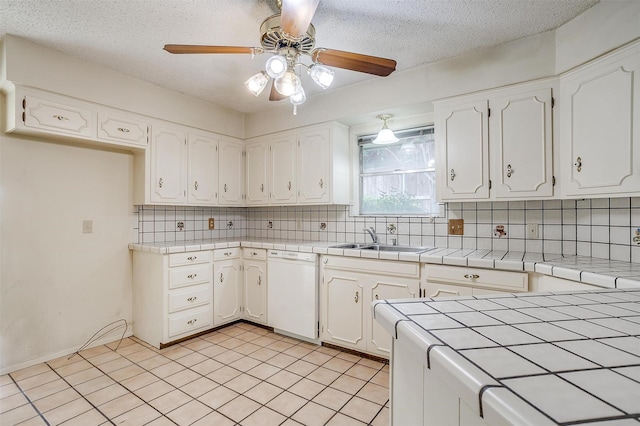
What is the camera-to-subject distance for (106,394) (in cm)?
205

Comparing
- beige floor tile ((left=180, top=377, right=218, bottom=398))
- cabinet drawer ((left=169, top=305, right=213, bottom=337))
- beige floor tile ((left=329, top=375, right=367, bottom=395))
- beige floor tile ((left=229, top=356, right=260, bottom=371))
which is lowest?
beige floor tile ((left=329, top=375, right=367, bottom=395))

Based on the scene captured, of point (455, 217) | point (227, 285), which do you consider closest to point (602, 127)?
point (455, 217)

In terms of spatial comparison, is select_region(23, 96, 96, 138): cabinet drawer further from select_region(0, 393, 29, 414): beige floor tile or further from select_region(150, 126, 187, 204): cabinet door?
select_region(0, 393, 29, 414): beige floor tile

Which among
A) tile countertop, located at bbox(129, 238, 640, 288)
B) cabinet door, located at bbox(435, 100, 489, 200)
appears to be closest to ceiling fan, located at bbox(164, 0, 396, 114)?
cabinet door, located at bbox(435, 100, 489, 200)


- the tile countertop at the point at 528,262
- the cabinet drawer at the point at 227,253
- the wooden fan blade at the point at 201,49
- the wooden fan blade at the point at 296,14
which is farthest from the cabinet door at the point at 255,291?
the wooden fan blade at the point at 296,14

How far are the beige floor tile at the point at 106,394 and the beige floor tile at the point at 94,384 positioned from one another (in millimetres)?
50

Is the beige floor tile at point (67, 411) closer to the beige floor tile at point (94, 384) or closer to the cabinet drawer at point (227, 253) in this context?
the beige floor tile at point (94, 384)

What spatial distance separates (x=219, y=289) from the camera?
3178 millimetres

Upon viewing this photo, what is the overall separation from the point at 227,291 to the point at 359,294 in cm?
147

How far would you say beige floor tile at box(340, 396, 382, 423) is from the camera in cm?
181

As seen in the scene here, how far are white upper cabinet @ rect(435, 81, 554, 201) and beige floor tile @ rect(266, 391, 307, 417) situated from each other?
1826mm

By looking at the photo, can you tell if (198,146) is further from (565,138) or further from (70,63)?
(565,138)

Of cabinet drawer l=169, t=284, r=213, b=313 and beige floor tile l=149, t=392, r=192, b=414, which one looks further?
cabinet drawer l=169, t=284, r=213, b=313

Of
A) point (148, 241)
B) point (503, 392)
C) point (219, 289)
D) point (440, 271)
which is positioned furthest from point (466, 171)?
point (148, 241)
